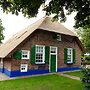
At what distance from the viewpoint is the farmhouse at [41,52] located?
715 inches

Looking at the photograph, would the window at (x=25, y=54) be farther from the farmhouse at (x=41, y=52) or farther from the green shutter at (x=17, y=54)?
the green shutter at (x=17, y=54)

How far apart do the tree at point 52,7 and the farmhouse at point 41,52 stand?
8.16 metres

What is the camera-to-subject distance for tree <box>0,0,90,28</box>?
8.82 meters

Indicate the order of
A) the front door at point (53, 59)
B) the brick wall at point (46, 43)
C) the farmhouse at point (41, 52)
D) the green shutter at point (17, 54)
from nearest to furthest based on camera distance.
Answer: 1. the green shutter at point (17, 54)
2. the farmhouse at point (41, 52)
3. the brick wall at point (46, 43)
4. the front door at point (53, 59)

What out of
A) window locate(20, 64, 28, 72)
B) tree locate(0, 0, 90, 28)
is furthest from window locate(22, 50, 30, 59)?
tree locate(0, 0, 90, 28)

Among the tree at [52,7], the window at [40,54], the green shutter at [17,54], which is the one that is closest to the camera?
the tree at [52,7]

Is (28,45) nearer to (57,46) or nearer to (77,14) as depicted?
(57,46)

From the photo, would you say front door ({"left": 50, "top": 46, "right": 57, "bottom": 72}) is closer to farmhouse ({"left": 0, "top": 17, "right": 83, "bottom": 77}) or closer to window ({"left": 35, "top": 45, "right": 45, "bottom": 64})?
farmhouse ({"left": 0, "top": 17, "right": 83, "bottom": 77})

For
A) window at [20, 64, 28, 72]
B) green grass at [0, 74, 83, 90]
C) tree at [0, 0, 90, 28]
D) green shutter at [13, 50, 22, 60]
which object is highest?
tree at [0, 0, 90, 28]

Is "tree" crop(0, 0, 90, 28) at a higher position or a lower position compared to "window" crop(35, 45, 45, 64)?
higher

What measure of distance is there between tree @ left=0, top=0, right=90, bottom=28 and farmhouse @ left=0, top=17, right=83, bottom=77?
321 inches

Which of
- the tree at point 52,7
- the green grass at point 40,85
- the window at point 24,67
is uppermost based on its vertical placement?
the tree at point 52,7

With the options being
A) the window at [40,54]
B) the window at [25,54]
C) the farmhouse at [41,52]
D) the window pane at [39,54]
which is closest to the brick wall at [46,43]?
the farmhouse at [41,52]

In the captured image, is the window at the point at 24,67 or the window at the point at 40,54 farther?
the window at the point at 40,54
